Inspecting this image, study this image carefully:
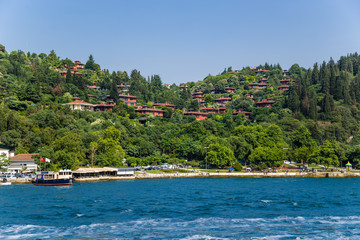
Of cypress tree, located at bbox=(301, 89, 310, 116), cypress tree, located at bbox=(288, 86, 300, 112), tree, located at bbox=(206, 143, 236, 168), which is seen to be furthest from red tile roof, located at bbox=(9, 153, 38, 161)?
cypress tree, located at bbox=(301, 89, 310, 116)

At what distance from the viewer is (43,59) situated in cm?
17000

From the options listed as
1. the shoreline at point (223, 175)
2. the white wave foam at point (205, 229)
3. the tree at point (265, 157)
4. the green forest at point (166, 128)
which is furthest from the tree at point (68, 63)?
the white wave foam at point (205, 229)

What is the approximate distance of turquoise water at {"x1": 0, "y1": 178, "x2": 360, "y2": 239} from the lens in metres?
32.5

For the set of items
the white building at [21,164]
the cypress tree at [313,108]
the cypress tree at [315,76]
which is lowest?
the white building at [21,164]

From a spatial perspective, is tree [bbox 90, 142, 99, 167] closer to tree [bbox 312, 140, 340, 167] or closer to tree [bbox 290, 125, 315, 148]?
tree [bbox 312, 140, 340, 167]

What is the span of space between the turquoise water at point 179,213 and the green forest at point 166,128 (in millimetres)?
23181

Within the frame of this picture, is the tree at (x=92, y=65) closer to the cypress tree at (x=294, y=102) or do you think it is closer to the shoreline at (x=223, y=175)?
the cypress tree at (x=294, y=102)

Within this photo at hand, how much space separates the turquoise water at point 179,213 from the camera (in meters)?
32.5

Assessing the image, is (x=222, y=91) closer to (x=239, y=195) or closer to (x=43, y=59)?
(x=43, y=59)

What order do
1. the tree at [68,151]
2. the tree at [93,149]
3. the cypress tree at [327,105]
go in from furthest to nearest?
the cypress tree at [327,105], the tree at [93,149], the tree at [68,151]

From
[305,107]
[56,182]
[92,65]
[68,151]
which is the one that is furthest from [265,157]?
[92,65]

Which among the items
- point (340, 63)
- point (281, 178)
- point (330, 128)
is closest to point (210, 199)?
point (281, 178)

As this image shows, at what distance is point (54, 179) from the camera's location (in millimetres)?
65875

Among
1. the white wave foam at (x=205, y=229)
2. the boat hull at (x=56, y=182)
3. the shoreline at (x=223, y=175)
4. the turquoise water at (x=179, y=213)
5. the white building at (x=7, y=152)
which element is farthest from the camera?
the white building at (x=7, y=152)
